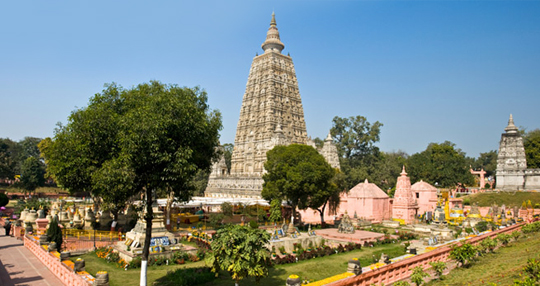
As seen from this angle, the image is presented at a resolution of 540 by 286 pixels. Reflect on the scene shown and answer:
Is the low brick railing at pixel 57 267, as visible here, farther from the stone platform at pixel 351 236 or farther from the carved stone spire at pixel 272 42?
the carved stone spire at pixel 272 42

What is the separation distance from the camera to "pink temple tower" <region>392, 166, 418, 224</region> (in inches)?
1384

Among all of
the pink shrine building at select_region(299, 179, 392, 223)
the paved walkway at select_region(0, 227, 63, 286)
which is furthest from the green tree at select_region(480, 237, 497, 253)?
the pink shrine building at select_region(299, 179, 392, 223)

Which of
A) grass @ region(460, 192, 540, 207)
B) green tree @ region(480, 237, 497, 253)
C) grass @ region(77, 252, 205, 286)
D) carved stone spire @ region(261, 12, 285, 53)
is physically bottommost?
grass @ region(77, 252, 205, 286)

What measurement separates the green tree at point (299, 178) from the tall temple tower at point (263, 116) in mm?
23808

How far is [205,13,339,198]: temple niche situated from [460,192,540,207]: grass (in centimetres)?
2057

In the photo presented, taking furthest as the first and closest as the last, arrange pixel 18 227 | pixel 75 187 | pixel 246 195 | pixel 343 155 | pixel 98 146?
1. pixel 343 155
2. pixel 246 195
3. pixel 18 227
4. pixel 75 187
5. pixel 98 146

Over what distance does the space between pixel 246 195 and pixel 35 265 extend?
38517 mm

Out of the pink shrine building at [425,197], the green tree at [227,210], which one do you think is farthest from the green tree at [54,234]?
the pink shrine building at [425,197]

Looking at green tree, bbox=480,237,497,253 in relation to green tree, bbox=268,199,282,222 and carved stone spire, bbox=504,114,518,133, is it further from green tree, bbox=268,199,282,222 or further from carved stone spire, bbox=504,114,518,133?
carved stone spire, bbox=504,114,518,133

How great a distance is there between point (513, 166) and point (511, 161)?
776mm

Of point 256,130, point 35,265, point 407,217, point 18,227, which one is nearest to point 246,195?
point 256,130

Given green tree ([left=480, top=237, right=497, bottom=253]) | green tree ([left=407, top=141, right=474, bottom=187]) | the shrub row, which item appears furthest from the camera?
green tree ([left=407, top=141, right=474, bottom=187])

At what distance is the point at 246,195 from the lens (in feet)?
173

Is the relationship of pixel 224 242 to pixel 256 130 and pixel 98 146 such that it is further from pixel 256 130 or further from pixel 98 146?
pixel 256 130
